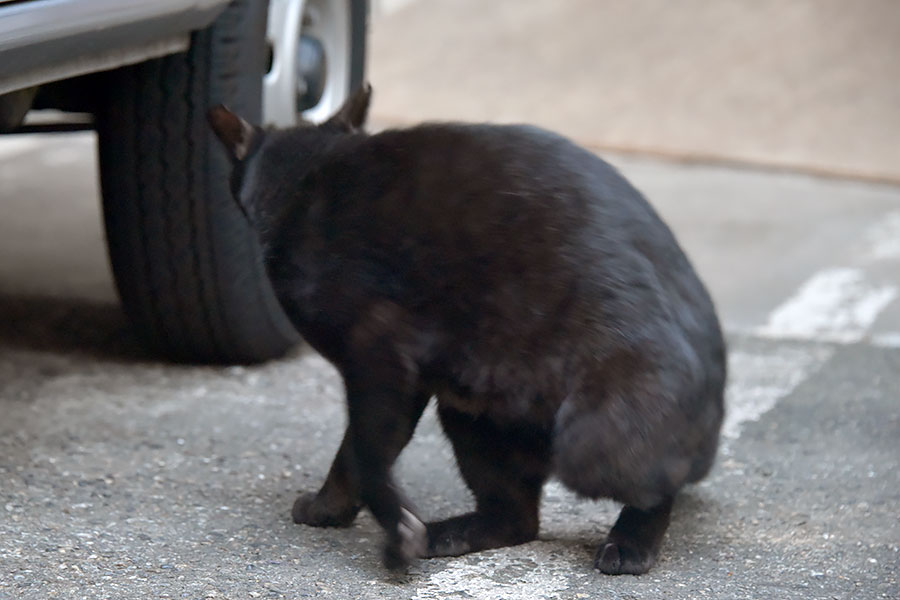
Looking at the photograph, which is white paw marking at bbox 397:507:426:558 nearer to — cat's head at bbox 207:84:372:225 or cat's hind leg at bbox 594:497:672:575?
cat's hind leg at bbox 594:497:672:575

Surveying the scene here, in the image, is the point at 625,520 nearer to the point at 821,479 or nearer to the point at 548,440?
the point at 548,440

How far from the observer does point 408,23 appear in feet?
23.3

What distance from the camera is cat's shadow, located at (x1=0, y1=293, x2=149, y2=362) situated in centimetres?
331

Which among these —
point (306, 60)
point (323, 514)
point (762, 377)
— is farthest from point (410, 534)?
point (306, 60)

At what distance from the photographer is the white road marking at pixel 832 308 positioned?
3.60 metres

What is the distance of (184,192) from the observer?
2.88 m

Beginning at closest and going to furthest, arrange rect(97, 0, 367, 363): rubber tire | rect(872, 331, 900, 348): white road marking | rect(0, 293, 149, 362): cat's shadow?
rect(97, 0, 367, 363): rubber tire < rect(0, 293, 149, 362): cat's shadow < rect(872, 331, 900, 348): white road marking

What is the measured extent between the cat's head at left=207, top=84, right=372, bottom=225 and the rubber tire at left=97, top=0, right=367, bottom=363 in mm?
483

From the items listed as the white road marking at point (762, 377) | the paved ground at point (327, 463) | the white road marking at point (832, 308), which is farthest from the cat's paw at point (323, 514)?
the white road marking at point (832, 308)

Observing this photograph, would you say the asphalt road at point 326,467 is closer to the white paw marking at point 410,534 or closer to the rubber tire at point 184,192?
the white paw marking at point 410,534

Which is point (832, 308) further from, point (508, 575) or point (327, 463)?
point (508, 575)

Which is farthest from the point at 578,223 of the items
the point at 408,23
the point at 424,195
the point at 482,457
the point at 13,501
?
the point at 408,23

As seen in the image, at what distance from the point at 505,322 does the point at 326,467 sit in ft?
2.56

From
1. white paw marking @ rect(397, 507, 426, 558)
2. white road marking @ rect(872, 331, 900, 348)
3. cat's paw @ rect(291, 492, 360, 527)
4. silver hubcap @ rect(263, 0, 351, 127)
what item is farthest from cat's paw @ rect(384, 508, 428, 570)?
white road marking @ rect(872, 331, 900, 348)
